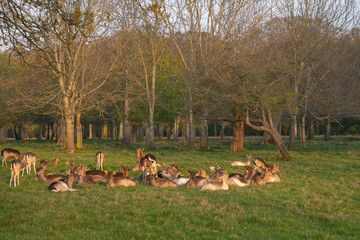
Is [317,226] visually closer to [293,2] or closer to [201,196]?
[201,196]

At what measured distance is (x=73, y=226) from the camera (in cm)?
775

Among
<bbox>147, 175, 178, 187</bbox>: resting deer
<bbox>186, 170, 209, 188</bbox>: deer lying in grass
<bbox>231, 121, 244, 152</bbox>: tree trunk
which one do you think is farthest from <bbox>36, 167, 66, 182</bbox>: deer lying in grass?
<bbox>231, 121, 244, 152</bbox>: tree trunk

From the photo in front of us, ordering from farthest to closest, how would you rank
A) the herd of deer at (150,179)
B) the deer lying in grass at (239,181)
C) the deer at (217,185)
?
the deer lying in grass at (239,181) → the deer at (217,185) → the herd of deer at (150,179)

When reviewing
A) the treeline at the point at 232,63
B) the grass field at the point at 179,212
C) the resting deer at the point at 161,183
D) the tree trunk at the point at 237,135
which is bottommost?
the grass field at the point at 179,212

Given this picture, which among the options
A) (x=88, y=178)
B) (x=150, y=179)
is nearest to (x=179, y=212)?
(x=150, y=179)

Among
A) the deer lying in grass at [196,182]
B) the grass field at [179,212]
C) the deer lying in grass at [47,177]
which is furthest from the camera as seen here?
the deer lying in grass at [47,177]

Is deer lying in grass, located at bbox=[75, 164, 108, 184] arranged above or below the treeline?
below

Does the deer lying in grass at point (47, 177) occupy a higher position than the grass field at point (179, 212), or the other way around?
the deer lying in grass at point (47, 177)

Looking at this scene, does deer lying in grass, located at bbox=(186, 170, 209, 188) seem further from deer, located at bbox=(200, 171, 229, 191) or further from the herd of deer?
deer, located at bbox=(200, 171, 229, 191)

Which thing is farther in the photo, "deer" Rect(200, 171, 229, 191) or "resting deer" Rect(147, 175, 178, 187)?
"resting deer" Rect(147, 175, 178, 187)

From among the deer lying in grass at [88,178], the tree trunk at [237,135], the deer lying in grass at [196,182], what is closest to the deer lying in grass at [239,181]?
the deer lying in grass at [196,182]

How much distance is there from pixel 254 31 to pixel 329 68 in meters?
8.46

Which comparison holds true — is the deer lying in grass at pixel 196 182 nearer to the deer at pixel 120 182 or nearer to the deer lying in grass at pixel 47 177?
the deer at pixel 120 182

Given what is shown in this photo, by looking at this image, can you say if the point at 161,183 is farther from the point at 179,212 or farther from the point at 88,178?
the point at 179,212
